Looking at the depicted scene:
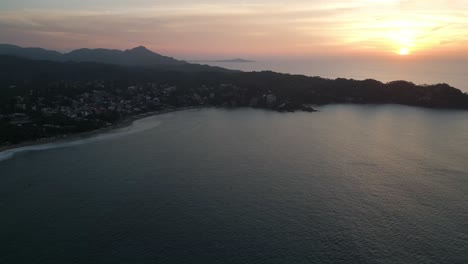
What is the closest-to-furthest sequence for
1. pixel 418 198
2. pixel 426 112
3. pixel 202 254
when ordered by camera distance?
pixel 202 254, pixel 418 198, pixel 426 112

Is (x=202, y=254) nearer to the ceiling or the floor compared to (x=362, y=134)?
nearer to the floor

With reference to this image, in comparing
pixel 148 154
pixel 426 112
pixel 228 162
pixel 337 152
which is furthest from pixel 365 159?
pixel 426 112

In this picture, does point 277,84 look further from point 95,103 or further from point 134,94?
point 95,103

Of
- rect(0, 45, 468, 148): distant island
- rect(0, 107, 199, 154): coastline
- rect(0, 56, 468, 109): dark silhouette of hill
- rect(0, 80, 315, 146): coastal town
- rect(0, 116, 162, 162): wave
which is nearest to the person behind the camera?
rect(0, 116, 162, 162): wave

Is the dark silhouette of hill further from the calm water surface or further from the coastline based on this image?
the calm water surface

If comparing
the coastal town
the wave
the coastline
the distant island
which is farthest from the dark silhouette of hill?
the wave

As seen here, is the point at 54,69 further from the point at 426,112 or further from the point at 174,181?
the point at 426,112

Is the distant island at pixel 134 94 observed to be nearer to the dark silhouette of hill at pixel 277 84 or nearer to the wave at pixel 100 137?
the dark silhouette of hill at pixel 277 84
